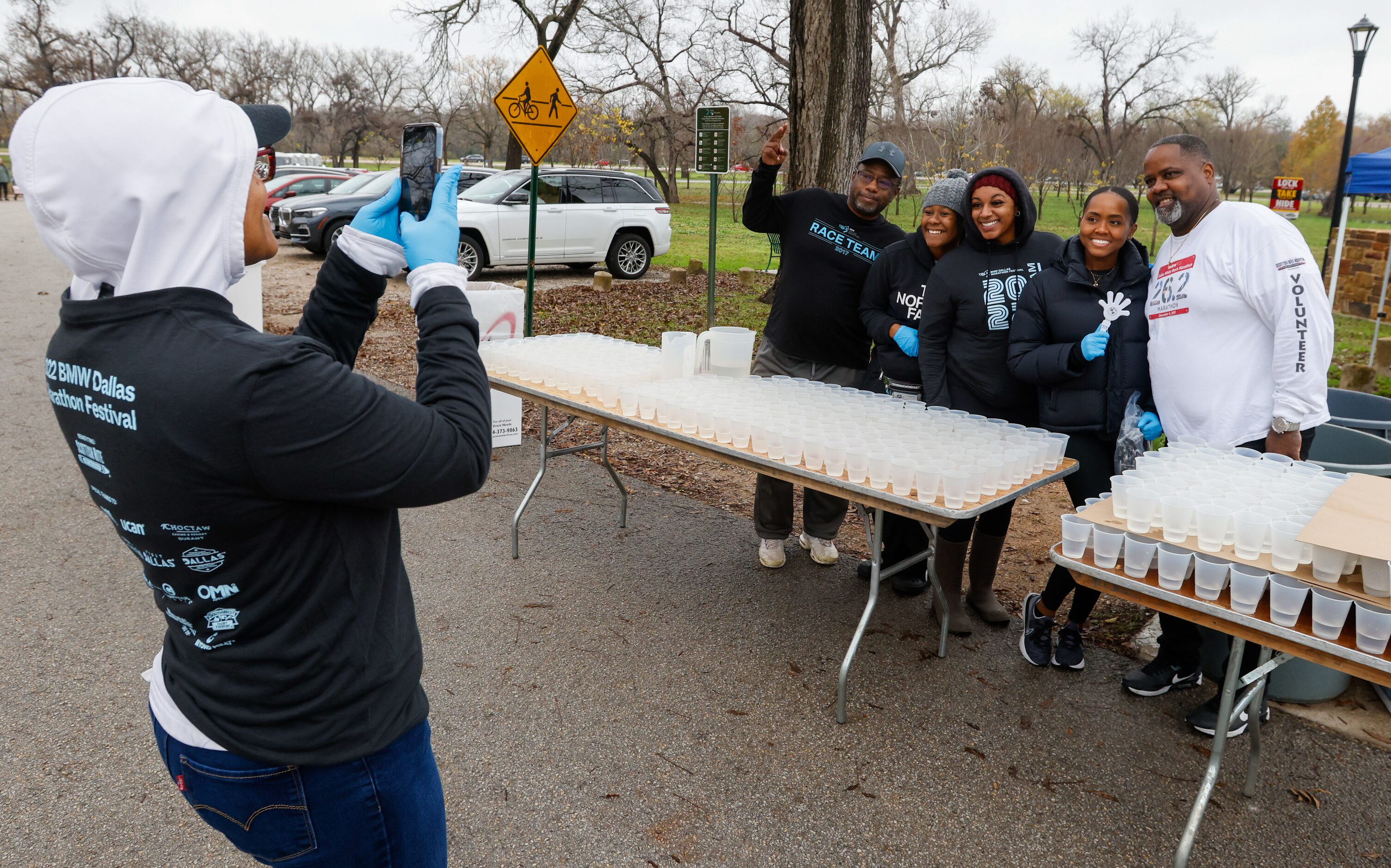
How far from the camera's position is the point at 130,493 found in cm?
120

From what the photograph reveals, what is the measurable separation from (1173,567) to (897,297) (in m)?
2.10

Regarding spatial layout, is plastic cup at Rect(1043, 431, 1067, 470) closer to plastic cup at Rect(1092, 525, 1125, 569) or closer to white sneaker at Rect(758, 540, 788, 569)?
plastic cup at Rect(1092, 525, 1125, 569)

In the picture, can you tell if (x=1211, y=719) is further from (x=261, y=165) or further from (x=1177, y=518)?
(x=261, y=165)

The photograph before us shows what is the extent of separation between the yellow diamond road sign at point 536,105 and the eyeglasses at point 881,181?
332 centimetres

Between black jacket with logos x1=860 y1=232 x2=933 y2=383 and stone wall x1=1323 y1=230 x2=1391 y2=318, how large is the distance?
13227 millimetres

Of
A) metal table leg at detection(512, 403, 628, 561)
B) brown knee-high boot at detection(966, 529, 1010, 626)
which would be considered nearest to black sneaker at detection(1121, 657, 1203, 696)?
brown knee-high boot at detection(966, 529, 1010, 626)

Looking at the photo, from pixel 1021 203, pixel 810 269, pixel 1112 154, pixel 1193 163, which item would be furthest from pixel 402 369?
pixel 1112 154

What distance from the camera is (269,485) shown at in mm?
1159

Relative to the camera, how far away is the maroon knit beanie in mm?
3674

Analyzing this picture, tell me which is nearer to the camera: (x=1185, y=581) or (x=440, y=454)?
(x=440, y=454)

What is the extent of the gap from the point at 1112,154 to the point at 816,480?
34.6 metres

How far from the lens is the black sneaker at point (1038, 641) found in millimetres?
3668

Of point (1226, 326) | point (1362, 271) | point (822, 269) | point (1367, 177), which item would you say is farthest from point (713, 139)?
point (1362, 271)

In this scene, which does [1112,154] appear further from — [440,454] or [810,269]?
[440,454]
